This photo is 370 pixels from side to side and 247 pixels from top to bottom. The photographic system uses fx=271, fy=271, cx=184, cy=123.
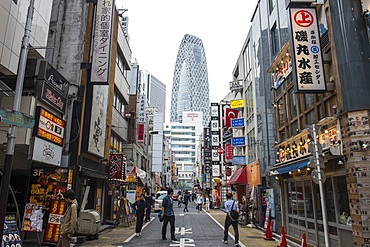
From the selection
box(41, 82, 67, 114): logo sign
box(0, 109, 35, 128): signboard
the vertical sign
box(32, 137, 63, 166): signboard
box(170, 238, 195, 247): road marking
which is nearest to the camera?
box(0, 109, 35, 128): signboard

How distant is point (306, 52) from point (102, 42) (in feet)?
33.2

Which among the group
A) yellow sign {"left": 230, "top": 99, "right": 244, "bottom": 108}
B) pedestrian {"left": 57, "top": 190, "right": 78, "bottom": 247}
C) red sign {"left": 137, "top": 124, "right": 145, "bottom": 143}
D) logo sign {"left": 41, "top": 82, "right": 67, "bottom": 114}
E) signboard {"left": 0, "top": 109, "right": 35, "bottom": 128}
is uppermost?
yellow sign {"left": 230, "top": 99, "right": 244, "bottom": 108}

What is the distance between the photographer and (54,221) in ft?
34.0

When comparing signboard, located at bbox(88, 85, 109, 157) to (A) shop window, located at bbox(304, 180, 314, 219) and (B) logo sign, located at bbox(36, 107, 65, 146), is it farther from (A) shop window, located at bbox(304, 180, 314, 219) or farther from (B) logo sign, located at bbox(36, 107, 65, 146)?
(A) shop window, located at bbox(304, 180, 314, 219)

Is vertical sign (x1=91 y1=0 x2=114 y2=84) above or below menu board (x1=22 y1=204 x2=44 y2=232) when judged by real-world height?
above

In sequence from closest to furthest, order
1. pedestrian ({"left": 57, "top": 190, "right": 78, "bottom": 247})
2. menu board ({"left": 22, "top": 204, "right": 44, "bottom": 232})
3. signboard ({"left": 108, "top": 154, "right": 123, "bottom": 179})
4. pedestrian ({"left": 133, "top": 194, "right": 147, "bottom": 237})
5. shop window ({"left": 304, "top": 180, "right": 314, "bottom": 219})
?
pedestrian ({"left": 57, "top": 190, "right": 78, "bottom": 247})
menu board ({"left": 22, "top": 204, "right": 44, "bottom": 232})
shop window ({"left": 304, "top": 180, "right": 314, "bottom": 219})
pedestrian ({"left": 133, "top": 194, "right": 147, "bottom": 237})
signboard ({"left": 108, "top": 154, "right": 123, "bottom": 179})

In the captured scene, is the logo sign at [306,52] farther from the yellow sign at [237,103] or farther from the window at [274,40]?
the yellow sign at [237,103]

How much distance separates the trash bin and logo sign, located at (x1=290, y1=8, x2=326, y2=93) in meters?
9.84

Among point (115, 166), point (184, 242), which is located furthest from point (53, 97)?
point (115, 166)

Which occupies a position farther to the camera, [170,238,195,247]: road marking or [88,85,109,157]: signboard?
[88,85,109,157]: signboard

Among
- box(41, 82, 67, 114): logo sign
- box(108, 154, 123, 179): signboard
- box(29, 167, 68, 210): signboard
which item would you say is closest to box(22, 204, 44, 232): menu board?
box(29, 167, 68, 210): signboard

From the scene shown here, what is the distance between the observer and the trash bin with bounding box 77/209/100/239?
38.1 ft

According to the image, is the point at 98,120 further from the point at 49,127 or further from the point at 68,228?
the point at 68,228

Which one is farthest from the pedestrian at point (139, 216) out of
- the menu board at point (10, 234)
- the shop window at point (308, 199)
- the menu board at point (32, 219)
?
the shop window at point (308, 199)
